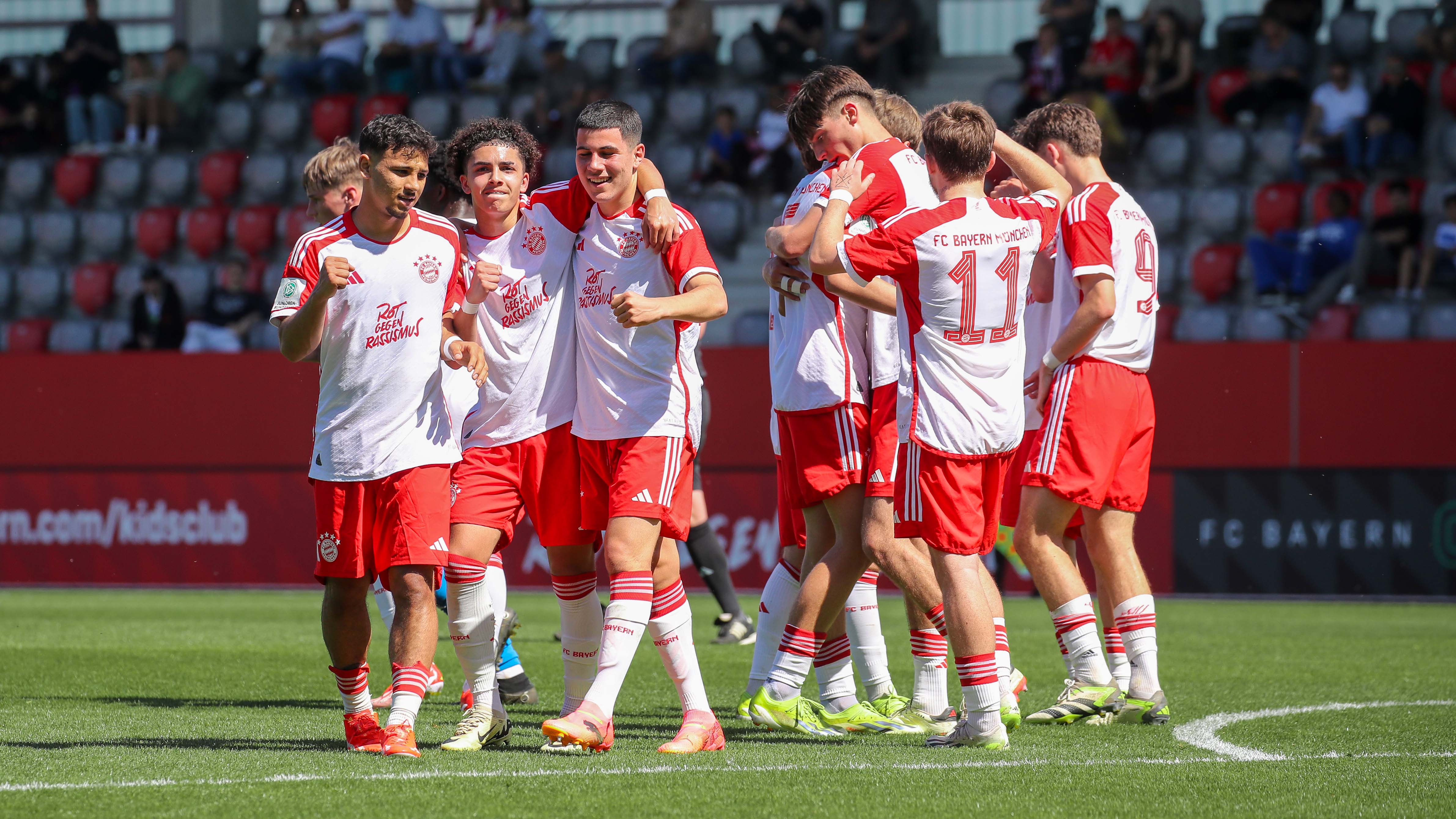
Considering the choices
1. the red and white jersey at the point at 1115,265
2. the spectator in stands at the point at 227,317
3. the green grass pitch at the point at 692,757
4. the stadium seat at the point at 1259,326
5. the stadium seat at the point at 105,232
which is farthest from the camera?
the stadium seat at the point at 105,232

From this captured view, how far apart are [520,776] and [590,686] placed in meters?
0.75

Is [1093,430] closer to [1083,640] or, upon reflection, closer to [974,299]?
[1083,640]

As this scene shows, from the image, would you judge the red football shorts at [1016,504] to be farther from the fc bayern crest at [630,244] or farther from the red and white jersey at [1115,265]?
the fc bayern crest at [630,244]

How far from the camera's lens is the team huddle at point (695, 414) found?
5.17 m

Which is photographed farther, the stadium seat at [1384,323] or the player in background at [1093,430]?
the stadium seat at [1384,323]

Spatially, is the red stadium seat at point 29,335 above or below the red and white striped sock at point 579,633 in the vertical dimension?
above

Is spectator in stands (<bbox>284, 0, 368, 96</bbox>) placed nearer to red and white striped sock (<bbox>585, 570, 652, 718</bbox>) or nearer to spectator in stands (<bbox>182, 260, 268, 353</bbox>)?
spectator in stands (<bbox>182, 260, 268, 353</bbox>)

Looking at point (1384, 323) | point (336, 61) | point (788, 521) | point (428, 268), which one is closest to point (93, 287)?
point (336, 61)

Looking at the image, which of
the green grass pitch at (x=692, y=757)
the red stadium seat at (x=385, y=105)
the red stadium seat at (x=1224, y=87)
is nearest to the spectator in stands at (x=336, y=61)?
the red stadium seat at (x=385, y=105)

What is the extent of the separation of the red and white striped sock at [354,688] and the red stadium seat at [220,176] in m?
15.7

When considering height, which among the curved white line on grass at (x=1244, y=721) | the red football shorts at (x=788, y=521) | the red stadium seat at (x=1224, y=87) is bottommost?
the curved white line on grass at (x=1244, y=721)

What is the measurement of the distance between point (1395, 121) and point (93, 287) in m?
13.5

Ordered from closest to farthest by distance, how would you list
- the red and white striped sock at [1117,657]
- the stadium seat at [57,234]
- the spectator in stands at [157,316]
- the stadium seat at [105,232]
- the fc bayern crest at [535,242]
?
1. the fc bayern crest at [535,242]
2. the red and white striped sock at [1117,657]
3. the spectator in stands at [157,316]
4. the stadium seat at [105,232]
5. the stadium seat at [57,234]

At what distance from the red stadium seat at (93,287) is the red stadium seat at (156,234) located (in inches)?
21.0
